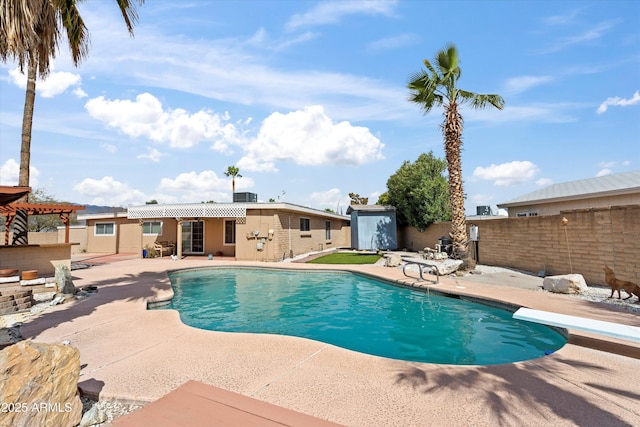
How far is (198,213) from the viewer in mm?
19734

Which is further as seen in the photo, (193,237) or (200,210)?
(193,237)

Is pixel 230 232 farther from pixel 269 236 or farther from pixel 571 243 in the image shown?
pixel 571 243

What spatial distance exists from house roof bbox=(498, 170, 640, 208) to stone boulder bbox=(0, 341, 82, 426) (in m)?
18.1

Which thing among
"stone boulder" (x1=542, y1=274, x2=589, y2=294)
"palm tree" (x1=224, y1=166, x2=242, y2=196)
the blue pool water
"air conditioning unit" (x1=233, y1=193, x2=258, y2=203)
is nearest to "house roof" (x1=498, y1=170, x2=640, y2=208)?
"stone boulder" (x1=542, y1=274, x2=589, y2=294)

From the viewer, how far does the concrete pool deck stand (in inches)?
124

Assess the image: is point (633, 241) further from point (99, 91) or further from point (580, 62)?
point (99, 91)

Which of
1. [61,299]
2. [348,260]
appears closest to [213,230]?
[348,260]

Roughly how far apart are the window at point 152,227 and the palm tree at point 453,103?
64.6 feet

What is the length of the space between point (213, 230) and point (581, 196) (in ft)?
69.0

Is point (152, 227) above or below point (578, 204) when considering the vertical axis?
below

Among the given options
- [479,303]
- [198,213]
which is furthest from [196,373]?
[198,213]

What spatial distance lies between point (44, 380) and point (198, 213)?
1781cm

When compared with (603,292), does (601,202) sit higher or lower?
higher

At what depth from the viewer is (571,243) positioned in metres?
10.4
